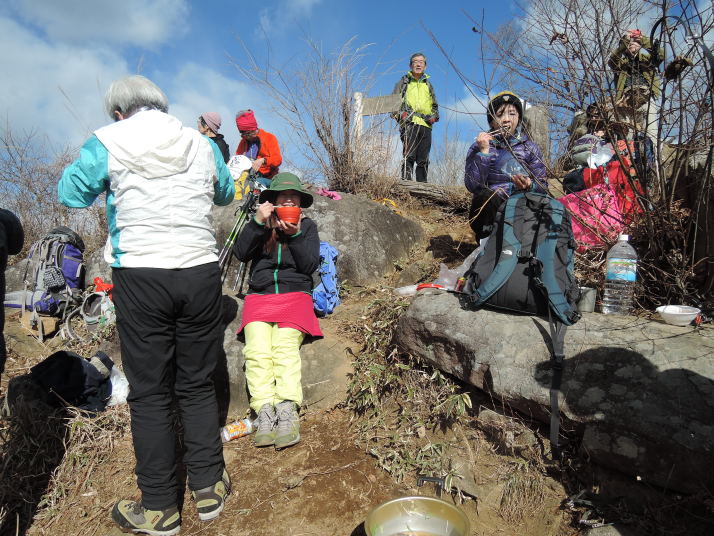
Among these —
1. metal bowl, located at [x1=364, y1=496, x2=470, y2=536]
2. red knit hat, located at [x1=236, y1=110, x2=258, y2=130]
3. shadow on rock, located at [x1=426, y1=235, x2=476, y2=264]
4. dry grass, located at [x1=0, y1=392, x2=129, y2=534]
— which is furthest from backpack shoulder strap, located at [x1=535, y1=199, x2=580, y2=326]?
red knit hat, located at [x1=236, y1=110, x2=258, y2=130]

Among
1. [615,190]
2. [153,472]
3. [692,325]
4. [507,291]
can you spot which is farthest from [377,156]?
[153,472]

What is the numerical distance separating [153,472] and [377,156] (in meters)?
5.26

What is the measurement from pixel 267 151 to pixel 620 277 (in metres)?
4.49

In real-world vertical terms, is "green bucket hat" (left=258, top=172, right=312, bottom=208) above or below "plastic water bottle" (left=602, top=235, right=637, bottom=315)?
above

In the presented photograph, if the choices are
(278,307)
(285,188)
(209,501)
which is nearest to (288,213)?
(285,188)

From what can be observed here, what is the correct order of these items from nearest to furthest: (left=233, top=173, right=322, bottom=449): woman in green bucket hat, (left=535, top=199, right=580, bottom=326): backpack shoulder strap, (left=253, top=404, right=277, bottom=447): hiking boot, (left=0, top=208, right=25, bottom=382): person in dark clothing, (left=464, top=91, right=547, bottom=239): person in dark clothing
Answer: (left=0, top=208, right=25, bottom=382): person in dark clothing
(left=535, top=199, right=580, bottom=326): backpack shoulder strap
(left=253, top=404, right=277, bottom=447): hiking boot
(left=233, top=173, right=322, bottom=449): woman in green bucket hat
(left=464, top=91, right=547, bottom=239): person in dark clothing

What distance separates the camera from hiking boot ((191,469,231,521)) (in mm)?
2422

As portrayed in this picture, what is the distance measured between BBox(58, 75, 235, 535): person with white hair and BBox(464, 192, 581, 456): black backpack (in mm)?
1680

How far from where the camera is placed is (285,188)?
346 cm

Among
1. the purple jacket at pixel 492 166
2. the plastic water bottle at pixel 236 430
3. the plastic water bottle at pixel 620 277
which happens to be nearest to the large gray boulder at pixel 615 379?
the plastic water bottle at pixel 620 277

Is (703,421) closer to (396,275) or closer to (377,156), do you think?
(396,275)

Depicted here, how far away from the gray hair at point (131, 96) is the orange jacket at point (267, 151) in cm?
356

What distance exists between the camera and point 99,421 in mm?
3180

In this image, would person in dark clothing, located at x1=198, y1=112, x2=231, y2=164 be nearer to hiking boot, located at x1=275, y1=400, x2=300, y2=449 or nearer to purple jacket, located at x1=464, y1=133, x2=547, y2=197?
purple jacket, located at x1=464, y1=133, x2=547, y2=197
